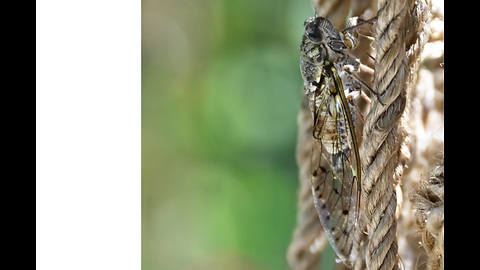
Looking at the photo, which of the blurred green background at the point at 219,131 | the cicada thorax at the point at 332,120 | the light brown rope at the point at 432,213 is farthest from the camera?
the blurred green background at the point at 219,131

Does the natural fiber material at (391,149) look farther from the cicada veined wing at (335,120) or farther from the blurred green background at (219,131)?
the blurred green background at (219,131)

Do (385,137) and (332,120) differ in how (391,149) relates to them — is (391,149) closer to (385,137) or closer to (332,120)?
(385,137)

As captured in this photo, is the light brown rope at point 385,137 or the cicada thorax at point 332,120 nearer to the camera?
the light brown rope at point 385,137

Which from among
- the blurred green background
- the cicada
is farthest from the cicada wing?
the blurred green background

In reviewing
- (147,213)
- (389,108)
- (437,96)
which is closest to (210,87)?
(147,213)

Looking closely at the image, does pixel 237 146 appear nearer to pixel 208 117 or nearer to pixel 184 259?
pixel 208 117

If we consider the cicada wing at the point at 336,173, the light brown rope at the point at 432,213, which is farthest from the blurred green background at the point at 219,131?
the light brown rope at the point at 432,213
